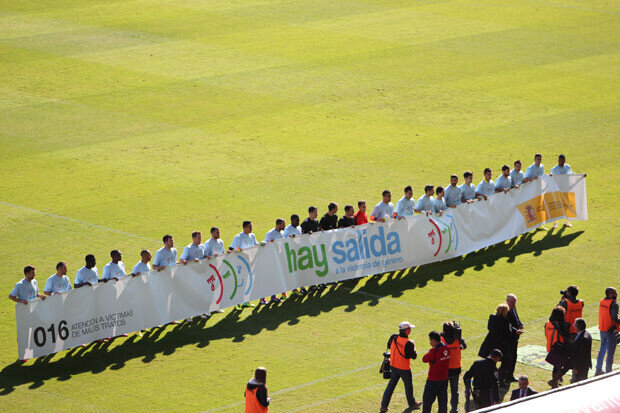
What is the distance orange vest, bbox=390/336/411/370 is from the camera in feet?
47.6

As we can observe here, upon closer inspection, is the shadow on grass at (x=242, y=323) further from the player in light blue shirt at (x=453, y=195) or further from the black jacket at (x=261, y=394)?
the black jacket at (x=261, y=394)

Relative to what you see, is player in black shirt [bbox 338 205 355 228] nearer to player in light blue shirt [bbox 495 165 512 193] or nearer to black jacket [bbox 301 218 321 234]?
black jacket [bbox 301 218 321 234]

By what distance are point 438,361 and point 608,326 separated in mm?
3757

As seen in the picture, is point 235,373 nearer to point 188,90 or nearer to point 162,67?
point 188,90

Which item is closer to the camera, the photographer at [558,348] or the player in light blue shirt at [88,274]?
the photographer at [558,348]

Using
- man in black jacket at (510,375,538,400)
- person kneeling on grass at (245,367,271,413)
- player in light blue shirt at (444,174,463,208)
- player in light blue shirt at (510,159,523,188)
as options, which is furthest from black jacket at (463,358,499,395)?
player in light blue shirt at (510,159,523,188)

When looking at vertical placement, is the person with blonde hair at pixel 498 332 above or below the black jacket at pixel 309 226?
below

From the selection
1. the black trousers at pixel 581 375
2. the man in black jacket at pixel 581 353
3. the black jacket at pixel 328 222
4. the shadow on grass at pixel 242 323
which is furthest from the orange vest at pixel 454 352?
the black jacket at pixel 328 222

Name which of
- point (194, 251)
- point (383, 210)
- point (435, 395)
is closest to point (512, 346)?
point (435, 395)

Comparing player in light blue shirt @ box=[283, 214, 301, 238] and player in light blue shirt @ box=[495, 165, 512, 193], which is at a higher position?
player in light blue shirt @ box=[495, 165, 512, 193]

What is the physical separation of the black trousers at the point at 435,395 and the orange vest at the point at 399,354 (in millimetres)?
477

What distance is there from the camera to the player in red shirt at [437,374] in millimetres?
14219

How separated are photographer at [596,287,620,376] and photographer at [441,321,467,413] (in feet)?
9.87

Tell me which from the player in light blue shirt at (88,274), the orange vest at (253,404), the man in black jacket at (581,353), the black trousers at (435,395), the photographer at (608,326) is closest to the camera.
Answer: the orange vest at (253,404)
